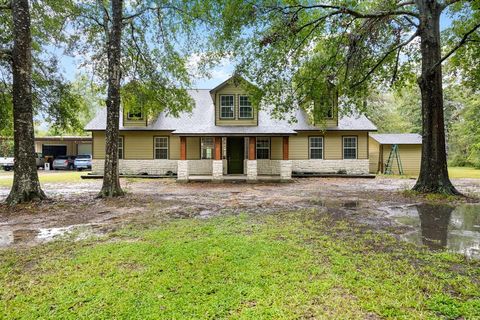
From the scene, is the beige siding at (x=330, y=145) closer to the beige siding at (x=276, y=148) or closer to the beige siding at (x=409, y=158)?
the beige siding at (x=276, y=148)

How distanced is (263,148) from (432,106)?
30.5 feet

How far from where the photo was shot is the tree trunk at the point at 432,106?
30.7 feet

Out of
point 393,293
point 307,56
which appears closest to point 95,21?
point 307,56

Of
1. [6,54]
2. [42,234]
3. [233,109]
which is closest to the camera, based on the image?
[42,234]

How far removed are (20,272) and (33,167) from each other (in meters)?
5.80

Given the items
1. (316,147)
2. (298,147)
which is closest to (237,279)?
(298,147)

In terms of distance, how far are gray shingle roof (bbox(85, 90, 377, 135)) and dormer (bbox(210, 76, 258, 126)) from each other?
44 cm

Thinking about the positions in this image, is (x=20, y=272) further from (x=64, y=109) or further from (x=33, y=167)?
(x=64, y=109)

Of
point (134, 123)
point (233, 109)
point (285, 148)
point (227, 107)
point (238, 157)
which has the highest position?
point (227, 107)

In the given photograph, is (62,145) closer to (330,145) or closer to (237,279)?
(330,145)

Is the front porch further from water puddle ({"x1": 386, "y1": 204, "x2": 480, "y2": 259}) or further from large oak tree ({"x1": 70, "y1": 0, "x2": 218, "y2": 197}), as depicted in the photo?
water puddle ({"x1": 386, "y1": 204, "x2": 480, "y2": 259})

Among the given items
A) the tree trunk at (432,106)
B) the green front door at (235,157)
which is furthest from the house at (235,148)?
the tree trunk at (432,106)

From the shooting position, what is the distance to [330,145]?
683 inches

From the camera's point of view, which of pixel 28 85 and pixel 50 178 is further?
pixel 50 178
